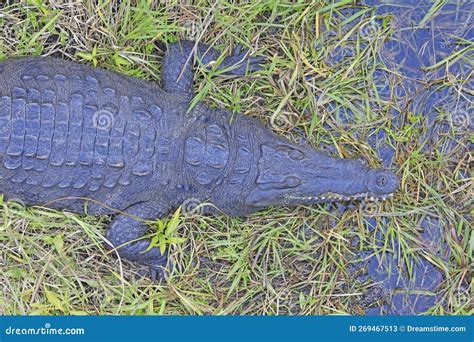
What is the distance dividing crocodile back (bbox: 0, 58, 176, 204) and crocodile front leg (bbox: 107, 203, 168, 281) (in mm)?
222

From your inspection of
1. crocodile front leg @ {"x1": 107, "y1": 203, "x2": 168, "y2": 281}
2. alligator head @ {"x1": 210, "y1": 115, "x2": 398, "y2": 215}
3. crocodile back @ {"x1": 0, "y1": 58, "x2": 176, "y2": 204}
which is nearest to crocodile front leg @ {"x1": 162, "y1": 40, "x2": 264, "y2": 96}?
crocodile back @ {"x1": 0, "y1": 58, "x2": 176, "y2": 204}

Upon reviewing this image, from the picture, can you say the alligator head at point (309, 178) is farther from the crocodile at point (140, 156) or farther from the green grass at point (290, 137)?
the green grass at point (290, 137)

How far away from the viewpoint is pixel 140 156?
3070 mm

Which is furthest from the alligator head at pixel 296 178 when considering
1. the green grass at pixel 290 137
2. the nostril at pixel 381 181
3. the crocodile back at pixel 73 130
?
the crocodile back at pixel 73 130

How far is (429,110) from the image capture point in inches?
137

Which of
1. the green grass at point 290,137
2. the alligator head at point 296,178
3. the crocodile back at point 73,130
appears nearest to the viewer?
the crocodile back at point 73,130

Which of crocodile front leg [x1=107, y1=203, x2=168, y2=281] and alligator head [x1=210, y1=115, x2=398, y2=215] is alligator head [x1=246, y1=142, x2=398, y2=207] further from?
crocodile front leg [x1=107, y1=203, x2=168, y2=281]

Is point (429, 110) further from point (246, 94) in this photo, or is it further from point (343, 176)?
point (246, 94)

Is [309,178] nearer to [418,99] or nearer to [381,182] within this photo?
[381,182]

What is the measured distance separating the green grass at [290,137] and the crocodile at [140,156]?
0.51 ft

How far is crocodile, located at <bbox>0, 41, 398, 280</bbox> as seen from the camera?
299 cm

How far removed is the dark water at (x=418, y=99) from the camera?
3432mm

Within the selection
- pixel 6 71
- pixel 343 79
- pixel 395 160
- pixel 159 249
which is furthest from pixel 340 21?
pixel 6 71

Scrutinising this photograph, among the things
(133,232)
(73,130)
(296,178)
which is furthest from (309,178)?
(73,130)
